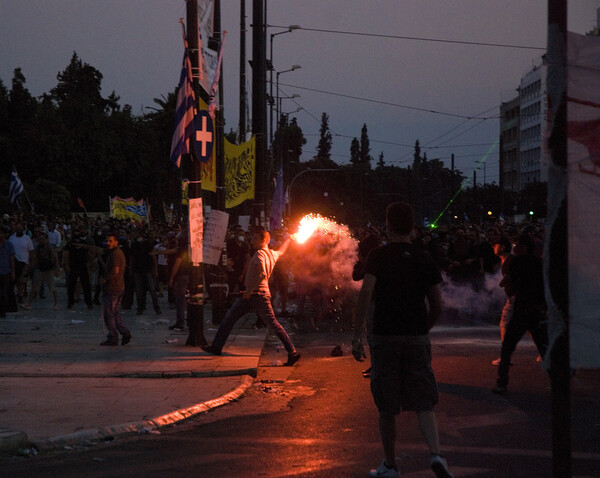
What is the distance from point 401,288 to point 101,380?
222 inches

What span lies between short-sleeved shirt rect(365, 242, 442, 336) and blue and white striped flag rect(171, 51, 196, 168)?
799 cm

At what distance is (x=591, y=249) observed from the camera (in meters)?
4.35

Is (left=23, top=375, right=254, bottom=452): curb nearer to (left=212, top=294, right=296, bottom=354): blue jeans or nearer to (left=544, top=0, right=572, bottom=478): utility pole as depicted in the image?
(left=212, top=294, right=296, bottom=354): blue jeans

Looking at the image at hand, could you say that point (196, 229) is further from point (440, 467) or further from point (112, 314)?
point (440, 467)

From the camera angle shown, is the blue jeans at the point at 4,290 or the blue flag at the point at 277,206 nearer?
the blue jeans at the point at 4,290

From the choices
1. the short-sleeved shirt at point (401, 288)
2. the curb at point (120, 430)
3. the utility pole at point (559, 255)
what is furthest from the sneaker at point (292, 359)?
the utility pole at point (559, 255)

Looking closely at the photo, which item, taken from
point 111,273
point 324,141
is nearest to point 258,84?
point 111,273

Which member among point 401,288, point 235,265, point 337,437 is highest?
point 235,265

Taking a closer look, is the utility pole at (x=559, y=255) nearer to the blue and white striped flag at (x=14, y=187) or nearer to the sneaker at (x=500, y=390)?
the sneaker at (x=500, y=390)

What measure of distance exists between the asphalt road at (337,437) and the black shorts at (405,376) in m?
0.71

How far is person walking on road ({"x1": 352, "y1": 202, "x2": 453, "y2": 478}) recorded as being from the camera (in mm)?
5719

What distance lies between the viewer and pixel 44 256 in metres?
20.3

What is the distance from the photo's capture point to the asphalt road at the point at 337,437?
20.9ft

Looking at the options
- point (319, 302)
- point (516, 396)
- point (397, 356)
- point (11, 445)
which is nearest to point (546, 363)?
point (397, 356)
